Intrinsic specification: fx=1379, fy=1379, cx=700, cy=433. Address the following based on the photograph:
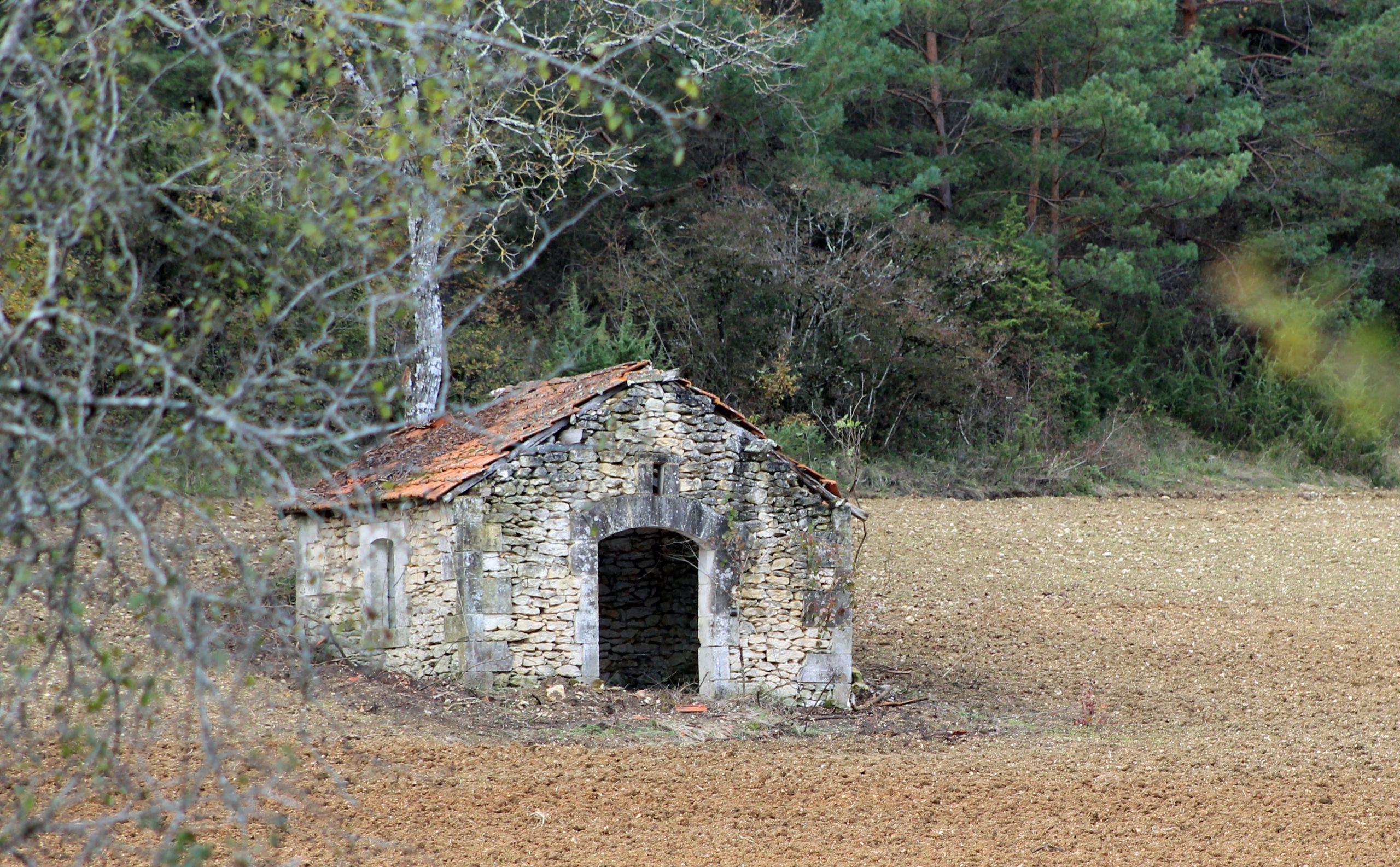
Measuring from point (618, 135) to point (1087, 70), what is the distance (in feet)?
29.2

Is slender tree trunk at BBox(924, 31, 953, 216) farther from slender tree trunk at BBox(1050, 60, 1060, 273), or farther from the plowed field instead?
the plowed field

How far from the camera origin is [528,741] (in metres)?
10.2

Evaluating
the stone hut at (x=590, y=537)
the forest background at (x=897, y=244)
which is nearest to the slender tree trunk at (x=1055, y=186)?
the forest background at (x=897, y=244)

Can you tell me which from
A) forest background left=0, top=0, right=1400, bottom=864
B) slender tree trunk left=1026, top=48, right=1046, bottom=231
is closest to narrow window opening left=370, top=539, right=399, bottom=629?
forest background left=0, top=0, right=1400, bottom=864

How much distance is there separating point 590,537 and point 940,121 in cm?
1603

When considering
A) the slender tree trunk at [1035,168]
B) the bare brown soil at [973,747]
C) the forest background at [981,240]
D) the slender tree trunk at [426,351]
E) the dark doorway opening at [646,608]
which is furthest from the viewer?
the slender tree trunk at [1035,168]

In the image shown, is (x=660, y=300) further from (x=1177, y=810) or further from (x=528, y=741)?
(x=1177, y=810)

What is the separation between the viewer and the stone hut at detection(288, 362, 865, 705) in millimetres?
11094

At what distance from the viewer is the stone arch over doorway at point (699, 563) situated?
445 inches

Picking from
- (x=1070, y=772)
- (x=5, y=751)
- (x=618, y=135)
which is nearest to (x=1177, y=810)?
(x=1070, y=772)

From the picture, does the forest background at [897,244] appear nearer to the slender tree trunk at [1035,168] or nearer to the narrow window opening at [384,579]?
the slender tree trunk at [1035,168]

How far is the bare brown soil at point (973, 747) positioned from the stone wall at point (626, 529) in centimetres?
39

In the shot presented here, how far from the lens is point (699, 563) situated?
11.7 m

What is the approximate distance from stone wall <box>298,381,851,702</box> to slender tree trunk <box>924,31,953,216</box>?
45.6 ft
